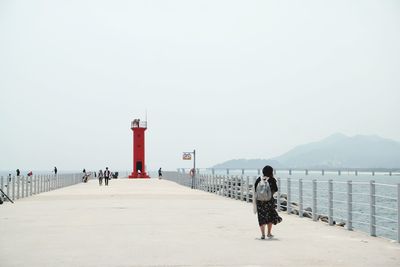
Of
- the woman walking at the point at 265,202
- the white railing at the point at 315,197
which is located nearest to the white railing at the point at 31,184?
the white railing at the point at 315,197

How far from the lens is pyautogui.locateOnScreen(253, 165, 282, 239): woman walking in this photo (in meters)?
11.7

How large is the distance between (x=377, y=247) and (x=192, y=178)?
112 feet

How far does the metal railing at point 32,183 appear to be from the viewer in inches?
1029

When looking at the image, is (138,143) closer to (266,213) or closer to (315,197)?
(315,197)

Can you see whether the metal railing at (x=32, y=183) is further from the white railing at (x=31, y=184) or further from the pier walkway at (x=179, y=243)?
the pier walkway at (x=179, y=243)

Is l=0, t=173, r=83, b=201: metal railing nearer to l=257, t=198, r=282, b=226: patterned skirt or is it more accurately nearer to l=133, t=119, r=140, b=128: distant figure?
l=133, t=119, r=140, b=128: distant figure

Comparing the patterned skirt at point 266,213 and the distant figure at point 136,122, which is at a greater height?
the distant figure at point 136,122

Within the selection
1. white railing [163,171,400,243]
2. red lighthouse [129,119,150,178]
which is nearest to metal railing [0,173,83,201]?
white railing [163,171,400,243]

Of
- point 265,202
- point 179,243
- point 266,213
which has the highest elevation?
point 265,202

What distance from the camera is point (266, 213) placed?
38.4 ft

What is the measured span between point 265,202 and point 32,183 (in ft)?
75.2

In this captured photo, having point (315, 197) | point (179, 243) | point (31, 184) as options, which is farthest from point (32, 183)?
point (179, 243)

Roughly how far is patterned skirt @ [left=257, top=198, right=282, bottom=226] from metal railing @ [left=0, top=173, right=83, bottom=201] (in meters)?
15.9

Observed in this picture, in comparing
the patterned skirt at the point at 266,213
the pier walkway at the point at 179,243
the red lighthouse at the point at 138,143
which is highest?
the red lighthouse at the point at 138,143
